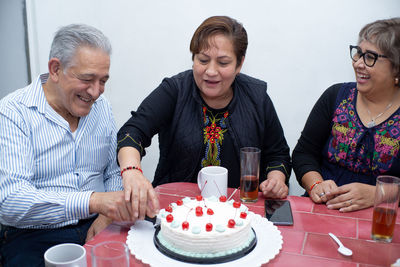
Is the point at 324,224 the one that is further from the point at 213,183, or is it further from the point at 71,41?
the point at 71,41

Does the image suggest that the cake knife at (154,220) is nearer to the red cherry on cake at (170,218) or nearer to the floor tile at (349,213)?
the red cherry on cake at (170,218)

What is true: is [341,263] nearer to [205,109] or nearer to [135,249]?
[135,249]

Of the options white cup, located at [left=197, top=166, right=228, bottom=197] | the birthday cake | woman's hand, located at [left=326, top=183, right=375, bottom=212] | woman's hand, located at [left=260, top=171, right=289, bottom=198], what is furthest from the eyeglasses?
the birthday cake

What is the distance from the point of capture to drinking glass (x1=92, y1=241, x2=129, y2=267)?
0.85 meters

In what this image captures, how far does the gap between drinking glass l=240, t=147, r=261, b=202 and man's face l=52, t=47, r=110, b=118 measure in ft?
2.13

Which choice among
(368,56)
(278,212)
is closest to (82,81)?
(278,212)

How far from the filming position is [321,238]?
1205mm

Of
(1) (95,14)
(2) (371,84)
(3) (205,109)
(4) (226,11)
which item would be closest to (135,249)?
(3) (205,109)

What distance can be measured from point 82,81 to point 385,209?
1171 millimetres

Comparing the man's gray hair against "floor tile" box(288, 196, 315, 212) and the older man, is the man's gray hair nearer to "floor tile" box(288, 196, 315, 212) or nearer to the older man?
the older man

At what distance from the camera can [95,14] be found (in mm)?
2859

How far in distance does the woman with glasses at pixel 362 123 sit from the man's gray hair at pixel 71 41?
1072mm

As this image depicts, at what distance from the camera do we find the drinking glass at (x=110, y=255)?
849 millimetres

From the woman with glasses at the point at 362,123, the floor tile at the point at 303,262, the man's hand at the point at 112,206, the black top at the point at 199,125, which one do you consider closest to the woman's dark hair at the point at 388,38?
the woman with glasses at the point at 362,123
